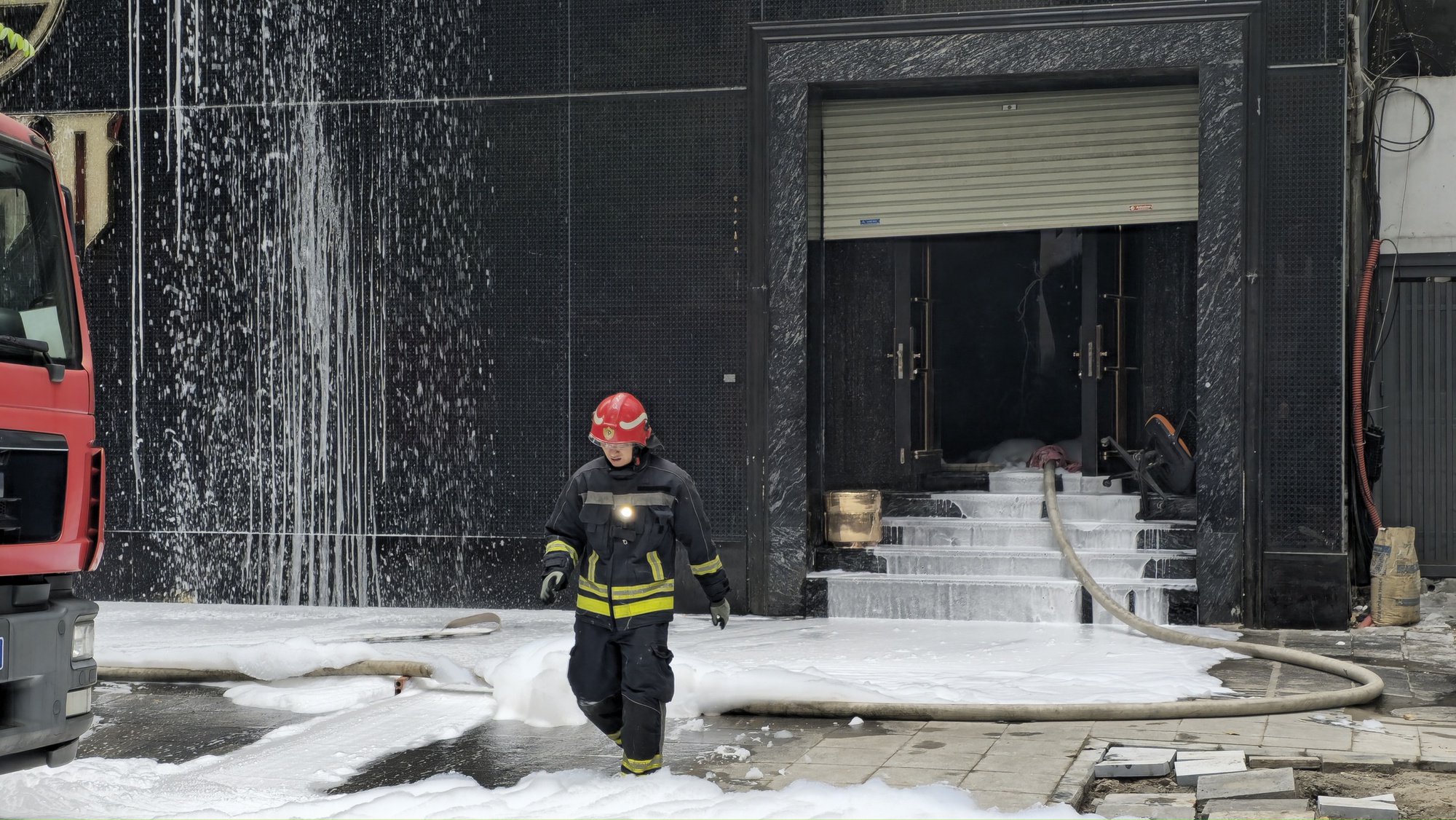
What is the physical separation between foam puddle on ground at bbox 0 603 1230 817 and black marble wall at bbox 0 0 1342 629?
75 cm

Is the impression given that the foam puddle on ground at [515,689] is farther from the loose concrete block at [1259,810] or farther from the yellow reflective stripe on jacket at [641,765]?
the loose concrete block at [1259,810]

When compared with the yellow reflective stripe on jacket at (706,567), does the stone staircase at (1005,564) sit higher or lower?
lower

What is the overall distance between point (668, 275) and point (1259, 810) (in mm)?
6411

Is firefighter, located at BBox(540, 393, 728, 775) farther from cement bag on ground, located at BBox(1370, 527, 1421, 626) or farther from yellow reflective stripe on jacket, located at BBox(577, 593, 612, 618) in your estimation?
cement bag on ground, located at BBox(1370, 527, 1421, 626)

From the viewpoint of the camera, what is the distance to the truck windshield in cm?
533

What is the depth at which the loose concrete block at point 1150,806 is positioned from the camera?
209 inches

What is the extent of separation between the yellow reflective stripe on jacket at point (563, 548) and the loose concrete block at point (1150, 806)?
232cm

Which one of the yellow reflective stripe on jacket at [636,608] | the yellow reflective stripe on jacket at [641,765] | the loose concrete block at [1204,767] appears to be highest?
the yellow reflective stripe on jacket at [636,608]

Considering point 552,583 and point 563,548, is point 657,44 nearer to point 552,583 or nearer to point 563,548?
point 563,548

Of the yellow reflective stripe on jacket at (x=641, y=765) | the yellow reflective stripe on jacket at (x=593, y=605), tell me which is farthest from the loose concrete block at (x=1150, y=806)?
the yellow reflective stripe on jacket at (x=593, y=605)

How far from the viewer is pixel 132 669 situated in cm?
824

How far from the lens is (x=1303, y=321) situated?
967 cm

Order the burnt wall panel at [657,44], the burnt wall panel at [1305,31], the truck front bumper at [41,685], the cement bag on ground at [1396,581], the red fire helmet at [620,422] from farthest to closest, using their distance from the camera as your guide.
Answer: the burnt wall panel at [657,44] < the cement bag on ground at [1396,581] < the burnt wall panel at [1305,31] < the red fire helmet at [620,422] < the truck front bumper at [41,685]

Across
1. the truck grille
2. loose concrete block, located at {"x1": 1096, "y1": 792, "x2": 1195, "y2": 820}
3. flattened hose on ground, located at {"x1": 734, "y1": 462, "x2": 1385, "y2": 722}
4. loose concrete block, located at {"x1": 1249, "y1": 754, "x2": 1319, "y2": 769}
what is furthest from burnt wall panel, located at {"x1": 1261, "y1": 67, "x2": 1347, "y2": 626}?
the truck grille
